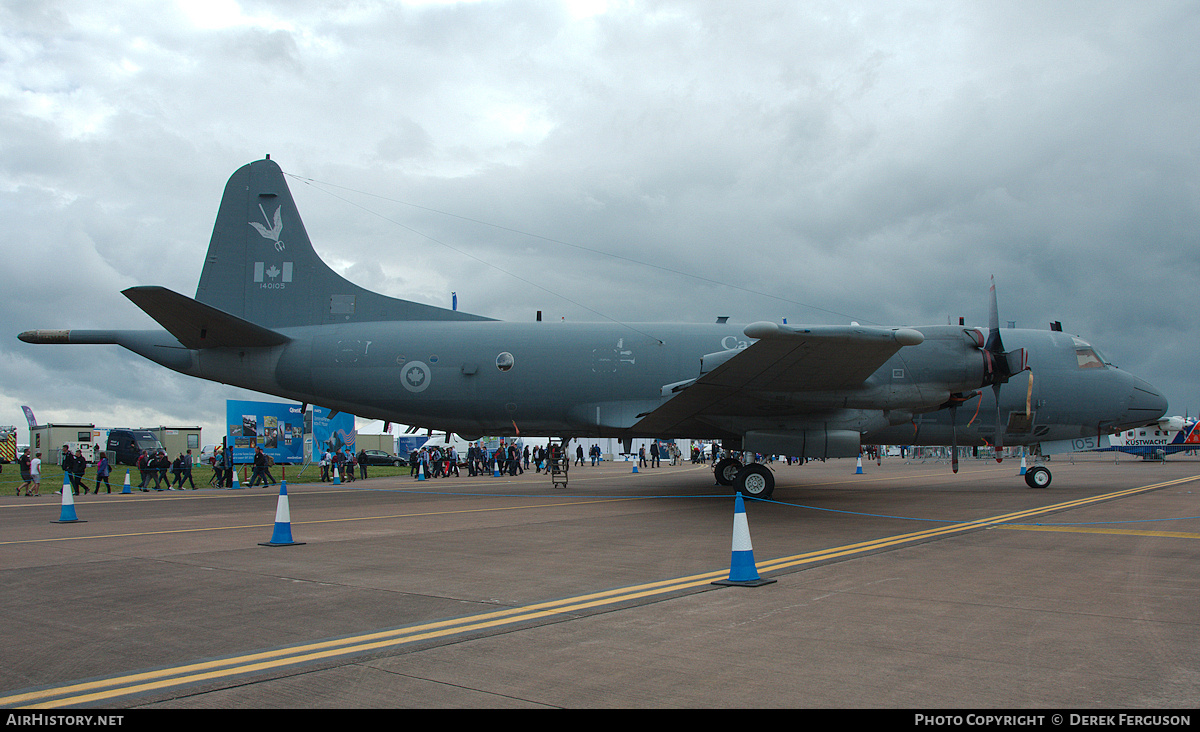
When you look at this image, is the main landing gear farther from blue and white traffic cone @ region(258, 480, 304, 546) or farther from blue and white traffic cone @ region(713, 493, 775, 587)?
blue and white traffic cone @ region(258, 480, 304, 546)

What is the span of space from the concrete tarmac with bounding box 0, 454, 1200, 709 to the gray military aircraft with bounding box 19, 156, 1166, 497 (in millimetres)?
4127

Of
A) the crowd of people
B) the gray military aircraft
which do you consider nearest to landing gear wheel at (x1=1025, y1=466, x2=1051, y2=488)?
the gray military aircraft

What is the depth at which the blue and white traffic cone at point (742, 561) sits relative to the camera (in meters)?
7.20

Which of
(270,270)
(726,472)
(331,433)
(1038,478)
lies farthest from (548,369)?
(331,433)

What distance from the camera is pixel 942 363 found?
1590cm

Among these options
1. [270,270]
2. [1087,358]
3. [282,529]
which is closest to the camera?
[282,529]

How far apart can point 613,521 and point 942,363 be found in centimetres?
805

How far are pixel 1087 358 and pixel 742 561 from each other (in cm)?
1616

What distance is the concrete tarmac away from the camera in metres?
4.16

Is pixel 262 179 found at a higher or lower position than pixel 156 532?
higher

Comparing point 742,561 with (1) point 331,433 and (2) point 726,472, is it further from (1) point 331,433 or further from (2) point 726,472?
(1) point 331,433

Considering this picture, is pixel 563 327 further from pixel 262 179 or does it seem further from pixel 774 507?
pixel 262 179

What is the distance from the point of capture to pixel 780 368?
46.4 feet
